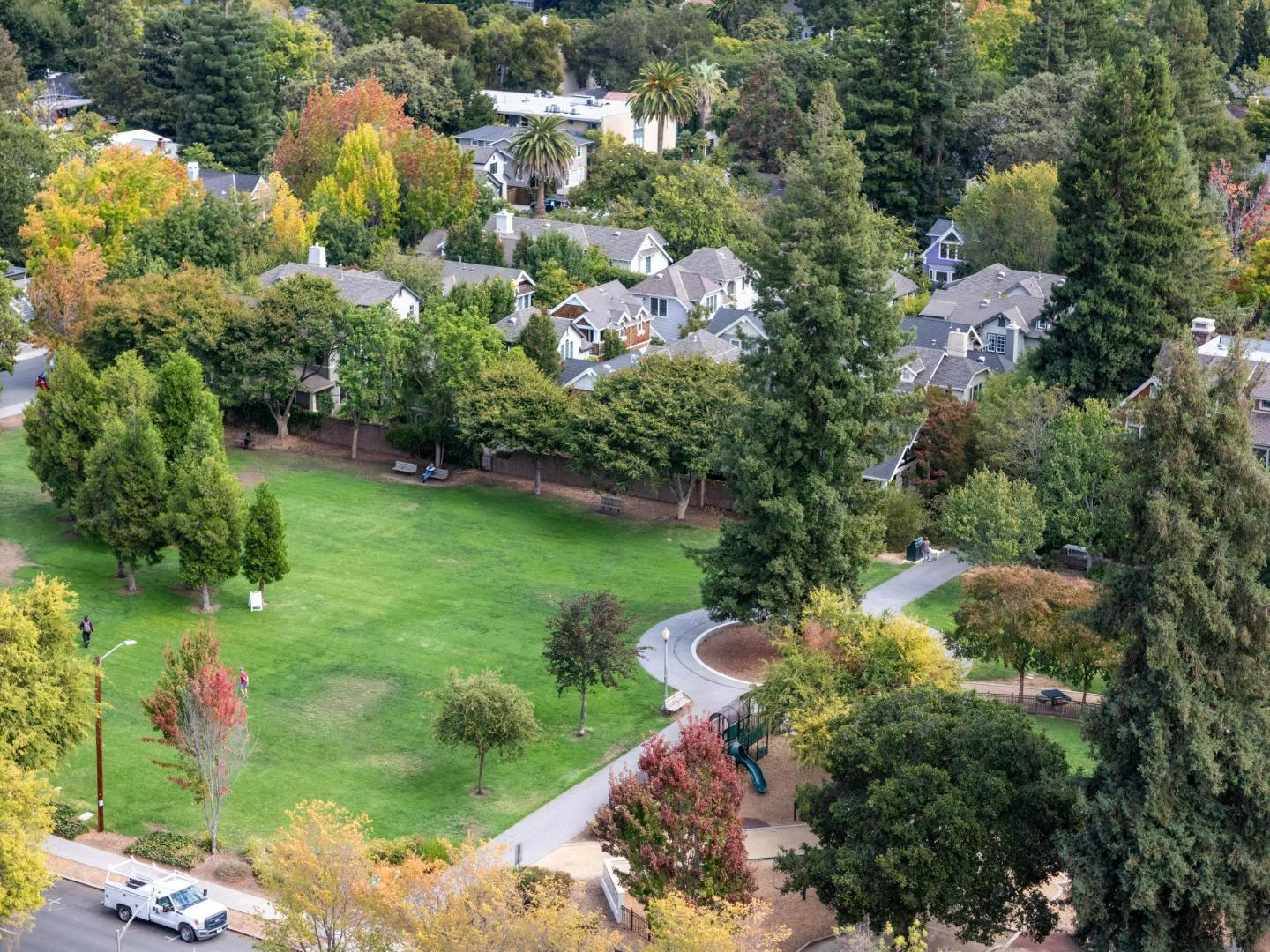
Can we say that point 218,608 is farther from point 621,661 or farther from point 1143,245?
point 1143,245

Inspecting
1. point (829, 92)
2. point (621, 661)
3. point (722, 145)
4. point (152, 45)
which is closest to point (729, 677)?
point (621, 661)

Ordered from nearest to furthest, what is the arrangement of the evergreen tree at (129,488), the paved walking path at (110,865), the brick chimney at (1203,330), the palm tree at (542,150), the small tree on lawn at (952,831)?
the small tree on lawn at (952,831)
the paved walking path at (110,865)
the evergreen tree at (129,488)
the brick chimney at (1203,330)
the palm tree at (542,150)

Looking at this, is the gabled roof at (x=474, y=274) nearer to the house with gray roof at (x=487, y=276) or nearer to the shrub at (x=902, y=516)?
the house with gray roof at (x=487, y=276)

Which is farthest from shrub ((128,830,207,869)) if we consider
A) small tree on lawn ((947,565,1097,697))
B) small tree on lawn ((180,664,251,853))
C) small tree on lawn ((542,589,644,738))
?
small tree on lawn ((947,565,1097,697))

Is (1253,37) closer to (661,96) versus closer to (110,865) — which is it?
(661,96)

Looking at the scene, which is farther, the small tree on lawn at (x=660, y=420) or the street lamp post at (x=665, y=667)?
the small tree on lawn at (x=660, y=420)

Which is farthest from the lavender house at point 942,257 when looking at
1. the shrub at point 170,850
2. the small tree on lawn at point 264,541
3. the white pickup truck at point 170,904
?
the white pickup truck at point 170,904

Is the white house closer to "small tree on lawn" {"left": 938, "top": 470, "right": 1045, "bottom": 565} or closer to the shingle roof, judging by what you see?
the shingle roof
